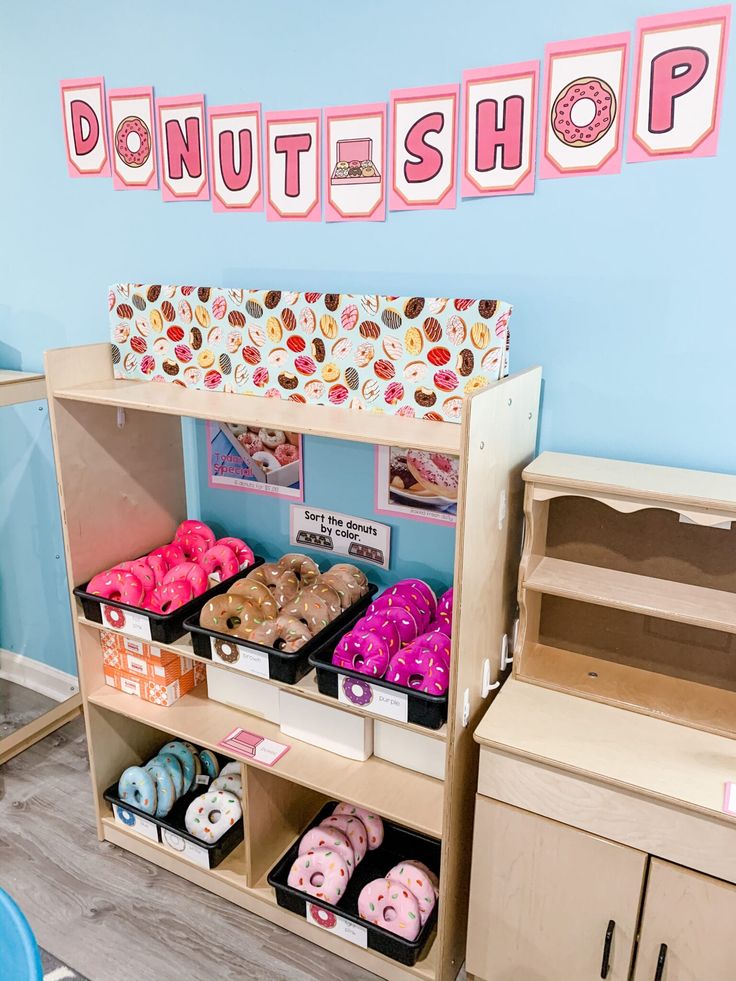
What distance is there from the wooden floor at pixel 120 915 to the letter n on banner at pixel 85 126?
1968 mm

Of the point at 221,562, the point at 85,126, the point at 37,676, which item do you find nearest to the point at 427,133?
the point at 85,126

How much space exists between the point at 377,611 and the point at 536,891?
2.26ft

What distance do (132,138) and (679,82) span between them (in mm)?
1437

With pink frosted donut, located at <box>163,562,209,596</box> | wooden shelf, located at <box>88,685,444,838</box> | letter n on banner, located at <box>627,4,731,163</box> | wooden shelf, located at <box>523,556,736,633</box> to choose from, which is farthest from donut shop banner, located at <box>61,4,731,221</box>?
wooden shelf, located at <box>88,685,444,838</box>

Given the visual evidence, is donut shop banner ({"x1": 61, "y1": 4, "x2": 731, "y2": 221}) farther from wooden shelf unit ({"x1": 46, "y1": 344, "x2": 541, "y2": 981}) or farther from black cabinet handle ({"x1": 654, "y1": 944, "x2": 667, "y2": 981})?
black cabinet handle ({"x1": 654, "y1": 944, "x2": 667, "y2": 981})

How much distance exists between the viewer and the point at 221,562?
6.84 ft

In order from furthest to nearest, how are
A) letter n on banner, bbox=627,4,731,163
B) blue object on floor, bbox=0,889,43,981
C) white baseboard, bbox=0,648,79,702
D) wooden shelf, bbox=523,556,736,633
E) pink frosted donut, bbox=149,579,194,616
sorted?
white baseboard, bbox=0,648,79,702, pink frosted donut, bbox=149,579,194,616, wooden shelf, bbox=523,556,736,633, letter n on banner, bbox=627,4,731,163, blue object on floor, bbox=0,889,43,981

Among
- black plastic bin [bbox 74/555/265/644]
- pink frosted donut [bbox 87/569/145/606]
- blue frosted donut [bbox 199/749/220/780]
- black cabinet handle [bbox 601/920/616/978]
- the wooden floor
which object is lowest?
the wooden floor

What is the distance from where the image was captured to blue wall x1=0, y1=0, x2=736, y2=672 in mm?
1512

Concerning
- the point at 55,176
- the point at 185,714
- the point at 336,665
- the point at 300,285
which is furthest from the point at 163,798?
the point at 55,176

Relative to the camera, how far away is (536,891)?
5.19 ft

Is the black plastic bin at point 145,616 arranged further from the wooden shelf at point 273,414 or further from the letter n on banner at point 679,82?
the letter n on banner at point 679,82

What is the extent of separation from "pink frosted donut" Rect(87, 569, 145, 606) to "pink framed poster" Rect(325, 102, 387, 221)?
1.09 metres

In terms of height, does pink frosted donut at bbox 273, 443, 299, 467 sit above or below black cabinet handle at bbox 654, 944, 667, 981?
above
